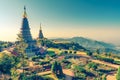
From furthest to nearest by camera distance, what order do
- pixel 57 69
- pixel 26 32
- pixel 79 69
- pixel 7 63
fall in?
pixel 26 32 → pixel 79 69 → pixel 57 69 → pixel 7 63

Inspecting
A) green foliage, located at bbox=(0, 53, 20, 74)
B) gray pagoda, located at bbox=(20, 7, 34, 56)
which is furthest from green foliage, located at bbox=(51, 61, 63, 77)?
gray pagoda, located at bbox=(20, 7, 34, 56)

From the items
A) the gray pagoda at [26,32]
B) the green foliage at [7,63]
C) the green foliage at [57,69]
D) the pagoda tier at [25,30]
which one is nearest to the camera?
the green foliage at [7,63]

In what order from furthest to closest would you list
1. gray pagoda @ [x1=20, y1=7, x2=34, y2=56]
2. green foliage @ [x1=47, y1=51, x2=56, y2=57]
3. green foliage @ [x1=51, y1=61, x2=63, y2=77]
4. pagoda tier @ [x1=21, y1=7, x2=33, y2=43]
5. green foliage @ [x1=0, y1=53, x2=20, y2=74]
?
pagoda tier @ [x1=21, y1=7, x2=33, y2=43] < gray pagoda @ [x1=20, y1=7, x2=34, y2=56] < green foliage @ [x1=47, y1=51, x2=56, y2=57] < green foliage @ [x1=51, y1=61, x2=63, y2=77] < green foliage @ [x1=0, y1=53, x2=20, y2=74]

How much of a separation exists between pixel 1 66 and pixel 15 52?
45.2 ft

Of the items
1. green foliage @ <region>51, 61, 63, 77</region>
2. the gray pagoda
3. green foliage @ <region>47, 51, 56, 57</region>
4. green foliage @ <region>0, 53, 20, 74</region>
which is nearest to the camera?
green foliage @ <region>0, 53, 20, 74</region>

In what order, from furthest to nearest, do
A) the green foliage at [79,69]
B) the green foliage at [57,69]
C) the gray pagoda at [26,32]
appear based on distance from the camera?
1. the gray pagoda at [26,32]
2. the green foliage at [79,69]
3. the green foliage at [57,69]

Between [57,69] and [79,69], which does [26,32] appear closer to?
[57,69]

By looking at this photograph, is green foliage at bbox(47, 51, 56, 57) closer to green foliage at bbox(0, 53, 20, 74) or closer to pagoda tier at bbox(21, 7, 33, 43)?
pagoda tier at bbox(21, 7, 33, 43)

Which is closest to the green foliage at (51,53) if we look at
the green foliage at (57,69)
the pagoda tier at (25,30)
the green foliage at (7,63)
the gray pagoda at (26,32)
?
the gray pagoda at (26,32)

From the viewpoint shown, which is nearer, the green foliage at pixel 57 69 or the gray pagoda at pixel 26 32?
the green foliage at pixel 57 69

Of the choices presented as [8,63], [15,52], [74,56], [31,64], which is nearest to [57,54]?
[74,56]

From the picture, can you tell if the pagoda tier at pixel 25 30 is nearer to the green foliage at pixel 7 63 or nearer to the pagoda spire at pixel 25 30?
the pagoda spire at pixel 25 30

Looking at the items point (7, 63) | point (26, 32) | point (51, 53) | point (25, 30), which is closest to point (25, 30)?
point (25, 30)

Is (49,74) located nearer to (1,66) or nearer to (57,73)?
(57,73)
